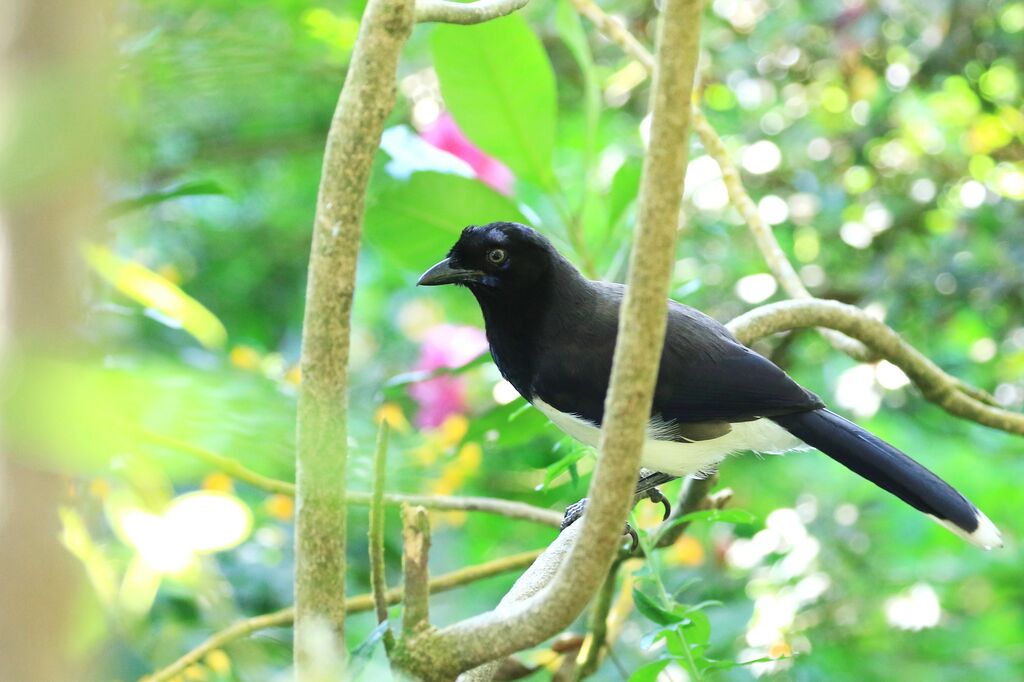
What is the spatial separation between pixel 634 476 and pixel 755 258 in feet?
9.01

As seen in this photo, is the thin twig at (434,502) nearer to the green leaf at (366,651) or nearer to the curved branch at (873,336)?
the green leaf at (366,651)

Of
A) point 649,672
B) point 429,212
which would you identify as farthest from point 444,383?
Result: point 649,672

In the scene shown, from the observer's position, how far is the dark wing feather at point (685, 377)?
2141mm

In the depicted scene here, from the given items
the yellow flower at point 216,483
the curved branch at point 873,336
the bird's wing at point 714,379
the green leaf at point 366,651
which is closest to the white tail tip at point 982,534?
the curved branch at point 873,336

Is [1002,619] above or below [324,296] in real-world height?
below

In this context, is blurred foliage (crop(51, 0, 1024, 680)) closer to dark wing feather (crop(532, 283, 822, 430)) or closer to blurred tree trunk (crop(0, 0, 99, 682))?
dark wing feather (crop(532, 283, 822, 430))

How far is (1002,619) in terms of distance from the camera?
12.3ft

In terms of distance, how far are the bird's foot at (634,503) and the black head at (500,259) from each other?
0.46 metres

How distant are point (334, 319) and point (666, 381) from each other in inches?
45.2

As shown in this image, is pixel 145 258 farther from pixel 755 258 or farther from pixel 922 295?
pixel 922 295

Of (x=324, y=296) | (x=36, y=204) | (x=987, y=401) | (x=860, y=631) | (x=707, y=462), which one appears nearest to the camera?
(x=36, y=204)

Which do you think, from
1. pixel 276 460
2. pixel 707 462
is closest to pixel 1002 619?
pixel 707 462

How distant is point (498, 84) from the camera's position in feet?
8.31

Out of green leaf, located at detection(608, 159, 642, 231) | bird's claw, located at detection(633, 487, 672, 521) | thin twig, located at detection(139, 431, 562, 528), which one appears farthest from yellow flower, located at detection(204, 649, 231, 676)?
green leaf, located at detection(608, 159, 642, 231)
